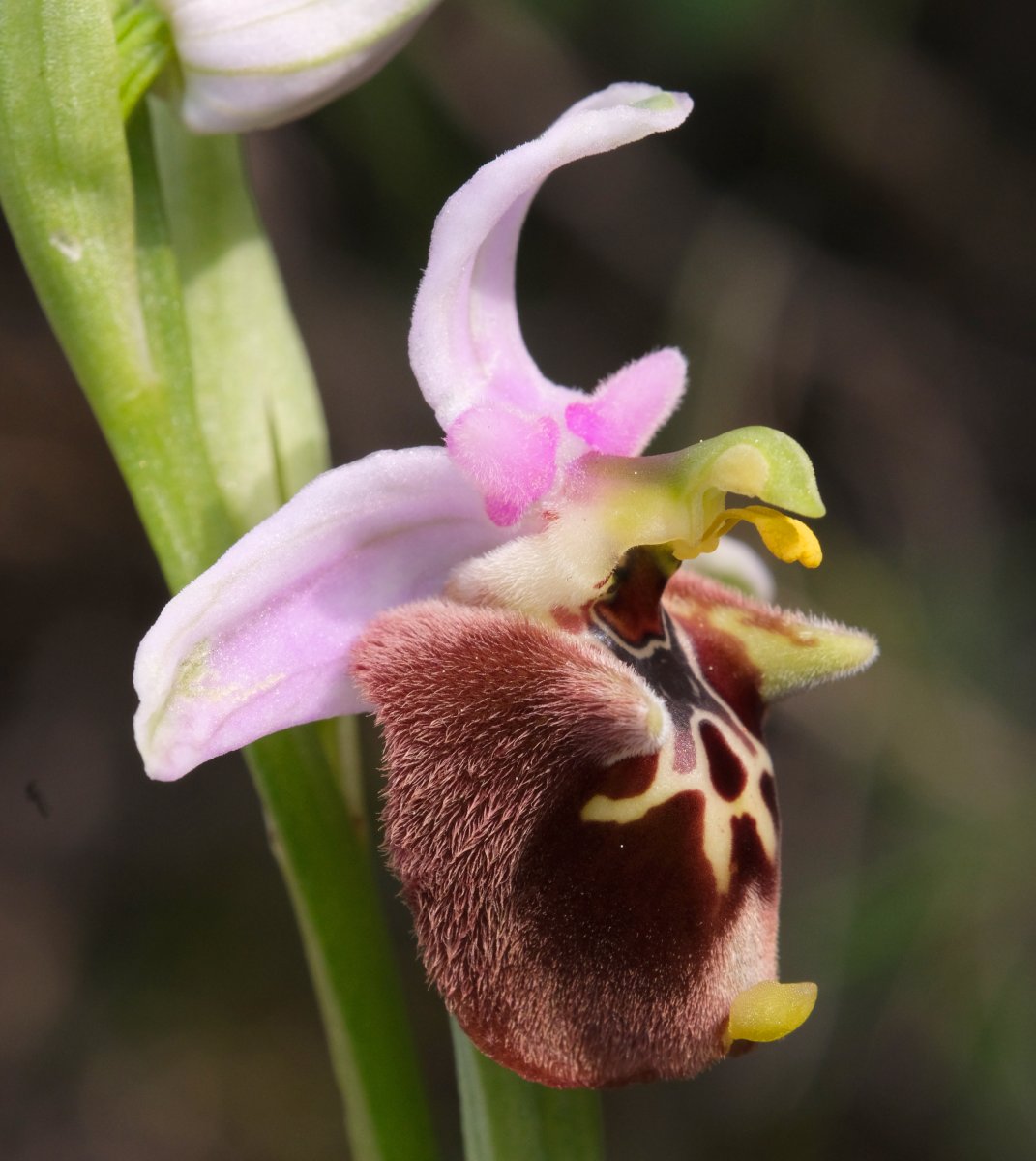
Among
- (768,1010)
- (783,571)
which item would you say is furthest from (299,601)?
(783,571)

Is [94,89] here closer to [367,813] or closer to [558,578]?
[558,578]

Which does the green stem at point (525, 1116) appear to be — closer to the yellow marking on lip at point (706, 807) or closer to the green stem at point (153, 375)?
the green stem at point (153, 375)

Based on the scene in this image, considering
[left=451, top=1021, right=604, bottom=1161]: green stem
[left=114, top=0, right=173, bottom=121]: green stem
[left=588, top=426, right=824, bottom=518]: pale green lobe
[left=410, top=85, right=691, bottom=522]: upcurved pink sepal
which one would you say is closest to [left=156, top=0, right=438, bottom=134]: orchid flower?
[left=114, top=0, right=173, bottom=121]: green stem

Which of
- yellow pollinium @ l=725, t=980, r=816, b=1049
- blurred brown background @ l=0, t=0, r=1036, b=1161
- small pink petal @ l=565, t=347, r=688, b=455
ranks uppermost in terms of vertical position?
small pink petal @ l=565, t=347, r=688, b=455

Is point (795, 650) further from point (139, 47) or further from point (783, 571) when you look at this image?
point (783, 571)

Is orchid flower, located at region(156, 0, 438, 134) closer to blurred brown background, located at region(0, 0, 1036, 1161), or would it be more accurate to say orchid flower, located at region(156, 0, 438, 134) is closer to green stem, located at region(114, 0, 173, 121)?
green stem, located at region(114, 0, 173, 121)

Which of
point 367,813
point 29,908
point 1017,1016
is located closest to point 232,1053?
point 29,908
